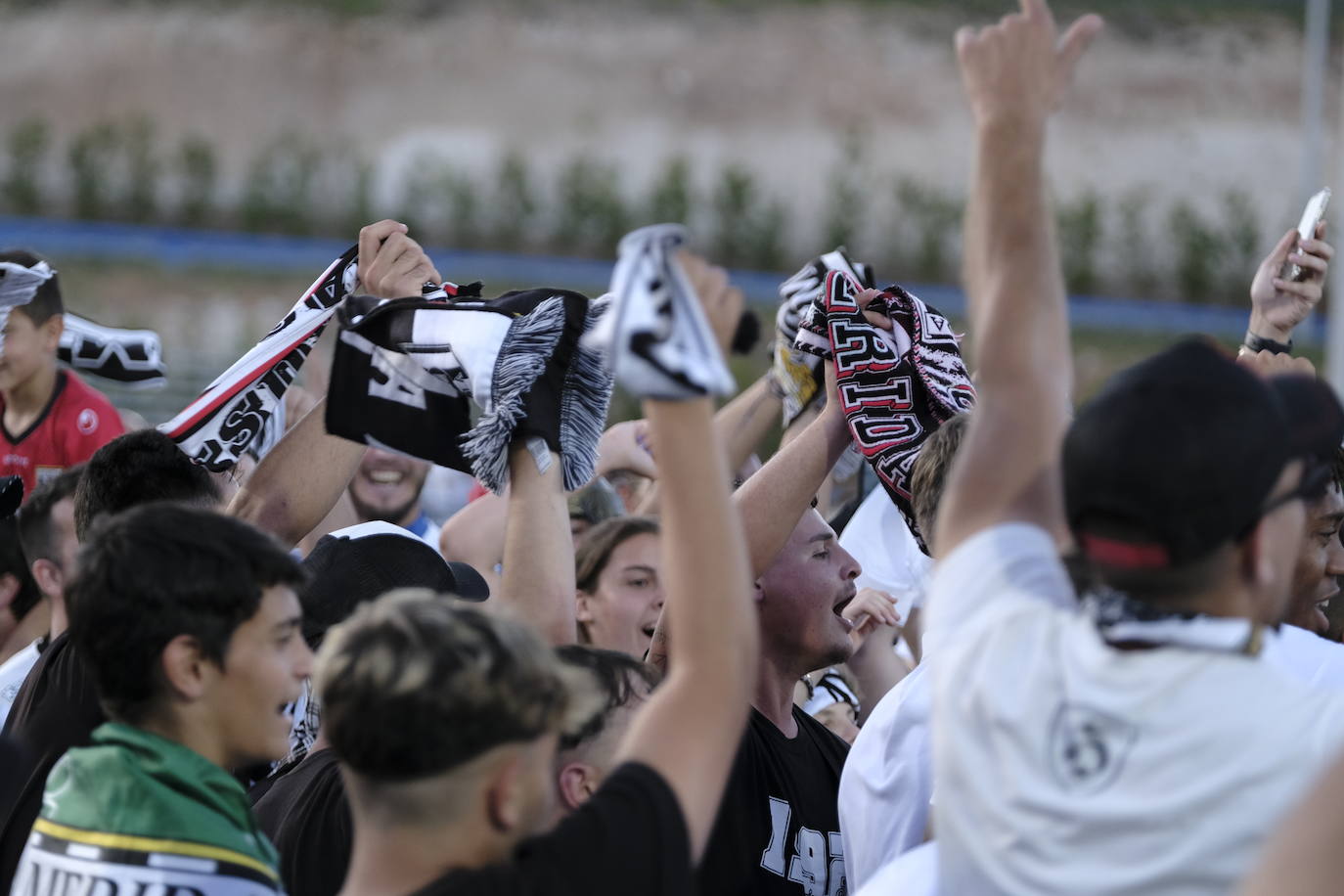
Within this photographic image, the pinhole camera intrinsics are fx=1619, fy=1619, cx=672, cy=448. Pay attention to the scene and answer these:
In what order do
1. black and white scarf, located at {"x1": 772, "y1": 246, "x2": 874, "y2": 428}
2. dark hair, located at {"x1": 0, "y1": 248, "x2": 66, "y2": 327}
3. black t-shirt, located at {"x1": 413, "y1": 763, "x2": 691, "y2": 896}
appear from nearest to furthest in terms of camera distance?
black t-shirt, located at {"x1": 413, "y1": 763, "x2": 691, "y2": 896}
black and white scarf, located at {"x1": 772, "y1": 246, "x2": 874, "y2": 428}
dark hair, located at {"x1": 0, "y1": 248, "x2": 66, "y2": 327}

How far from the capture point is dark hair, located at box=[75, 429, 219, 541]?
3.28 m

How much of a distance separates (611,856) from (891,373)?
5.81 feet

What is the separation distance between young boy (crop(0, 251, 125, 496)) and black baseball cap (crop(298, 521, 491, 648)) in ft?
6.54

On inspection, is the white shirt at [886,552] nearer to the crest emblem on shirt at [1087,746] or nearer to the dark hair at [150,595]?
the dark hair at [150,595]

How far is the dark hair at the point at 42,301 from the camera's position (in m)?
4.71

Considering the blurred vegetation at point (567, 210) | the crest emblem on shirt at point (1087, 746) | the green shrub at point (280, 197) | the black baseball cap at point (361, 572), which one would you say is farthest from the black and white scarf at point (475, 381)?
the green shrub at point (280, 197)

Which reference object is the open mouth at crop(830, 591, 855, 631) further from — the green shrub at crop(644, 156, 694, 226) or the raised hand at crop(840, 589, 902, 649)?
the green shrub at crop(644, 156, 694, 226)

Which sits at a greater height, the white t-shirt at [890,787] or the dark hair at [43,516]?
the dark hair at [43,516]

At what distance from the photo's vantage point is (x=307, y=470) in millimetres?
3340

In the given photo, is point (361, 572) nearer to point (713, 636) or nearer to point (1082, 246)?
point (713, 636)

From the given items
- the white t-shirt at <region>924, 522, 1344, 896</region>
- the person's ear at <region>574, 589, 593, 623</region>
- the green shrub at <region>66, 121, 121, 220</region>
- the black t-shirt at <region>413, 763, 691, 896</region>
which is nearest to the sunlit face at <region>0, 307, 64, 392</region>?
the person's ear at <region>574, 589, 593, 623</region>

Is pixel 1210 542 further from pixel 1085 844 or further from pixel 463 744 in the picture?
pixel 463 744

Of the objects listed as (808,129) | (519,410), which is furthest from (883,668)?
(808,129)

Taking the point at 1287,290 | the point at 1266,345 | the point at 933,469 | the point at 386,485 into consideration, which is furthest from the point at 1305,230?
the point at 386,485
